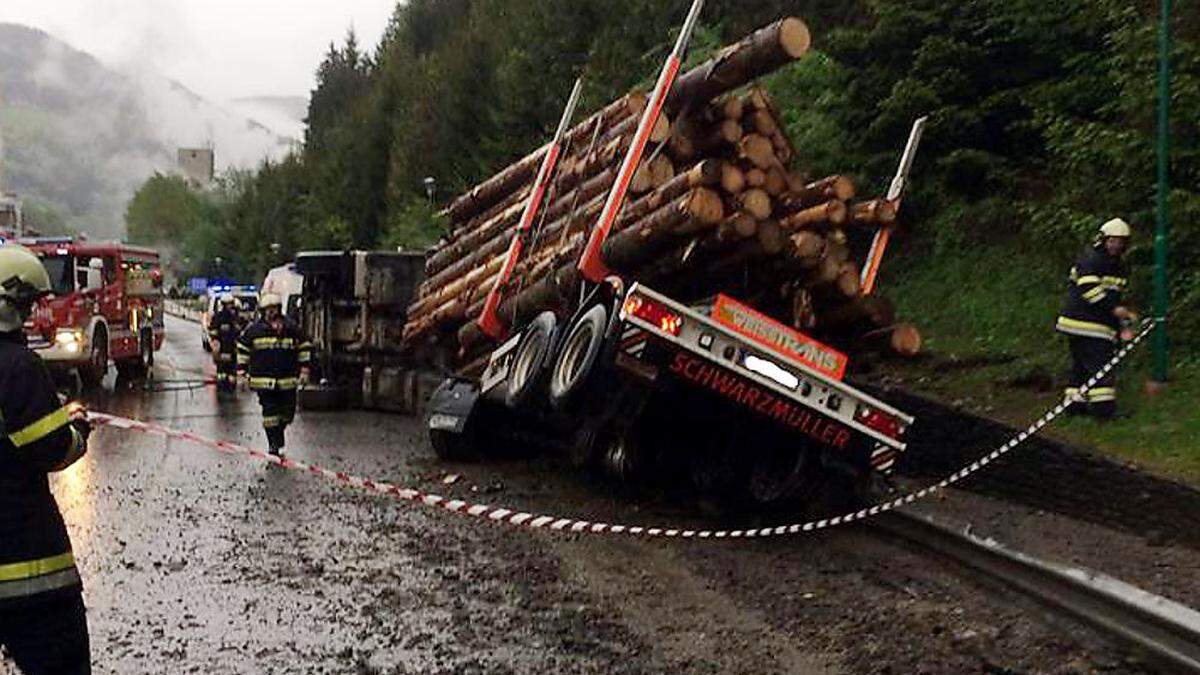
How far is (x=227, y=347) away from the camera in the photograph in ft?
68.7

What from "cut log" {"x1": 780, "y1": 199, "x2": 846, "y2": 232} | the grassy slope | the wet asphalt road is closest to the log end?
"cut log" {"x1": 780, "y1": 199, "x2": 846, "y2": 232}

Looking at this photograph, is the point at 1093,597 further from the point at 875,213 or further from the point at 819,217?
the point at 875,213

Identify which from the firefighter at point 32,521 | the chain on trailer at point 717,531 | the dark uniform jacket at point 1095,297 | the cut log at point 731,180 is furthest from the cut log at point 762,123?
the firefighter at point 32,521

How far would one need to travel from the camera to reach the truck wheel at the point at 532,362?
862 centimetres

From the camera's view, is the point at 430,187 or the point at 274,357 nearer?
the point at 274,357

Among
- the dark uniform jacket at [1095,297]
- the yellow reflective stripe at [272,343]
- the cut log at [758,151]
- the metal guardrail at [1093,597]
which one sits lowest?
the metal guardrail at [1093,597]

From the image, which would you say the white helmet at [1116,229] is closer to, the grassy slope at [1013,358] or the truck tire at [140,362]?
the grassy slope at [1013,358]

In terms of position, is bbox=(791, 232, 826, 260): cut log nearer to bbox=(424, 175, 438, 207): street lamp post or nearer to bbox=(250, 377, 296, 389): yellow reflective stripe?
bbox=(250, 377, 296, 389): yellow reflective stripe

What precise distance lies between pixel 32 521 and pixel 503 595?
3.11 meters

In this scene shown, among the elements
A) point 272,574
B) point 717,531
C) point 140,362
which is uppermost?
point 717,531

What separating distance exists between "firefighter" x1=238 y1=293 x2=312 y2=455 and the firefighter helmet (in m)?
7.95

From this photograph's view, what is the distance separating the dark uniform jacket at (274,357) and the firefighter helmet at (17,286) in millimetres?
8065

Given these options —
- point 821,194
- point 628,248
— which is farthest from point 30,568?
point 821,194

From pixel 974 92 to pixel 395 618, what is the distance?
9.30 m
